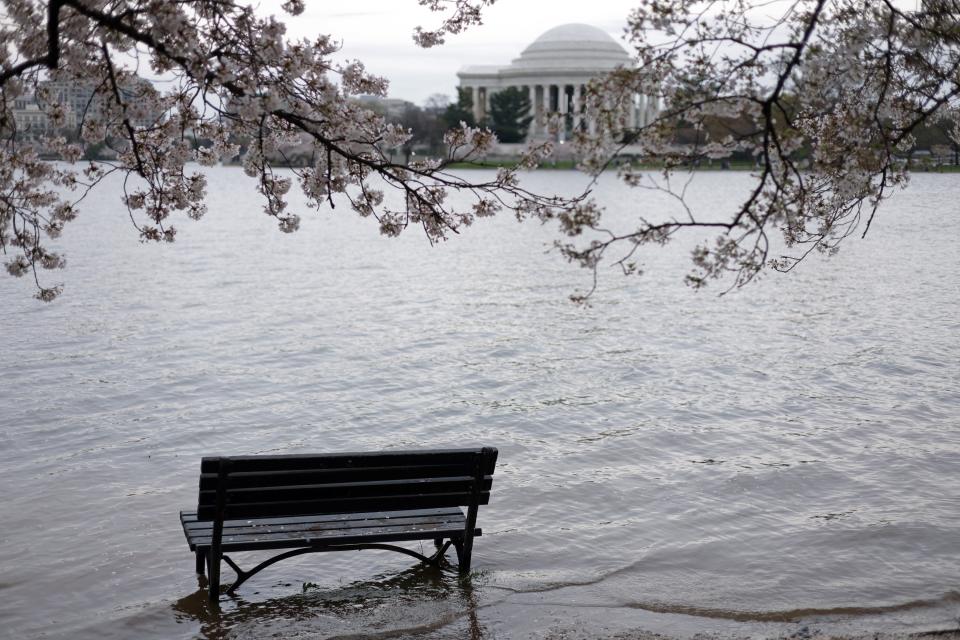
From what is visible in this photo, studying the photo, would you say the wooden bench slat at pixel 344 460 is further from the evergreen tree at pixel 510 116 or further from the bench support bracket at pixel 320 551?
the evergreen tree at pixel 510 116

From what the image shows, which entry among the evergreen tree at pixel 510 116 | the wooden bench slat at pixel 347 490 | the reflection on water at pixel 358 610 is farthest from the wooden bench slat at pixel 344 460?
the evergreen tree at pixel 510 116

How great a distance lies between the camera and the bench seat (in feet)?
19.1

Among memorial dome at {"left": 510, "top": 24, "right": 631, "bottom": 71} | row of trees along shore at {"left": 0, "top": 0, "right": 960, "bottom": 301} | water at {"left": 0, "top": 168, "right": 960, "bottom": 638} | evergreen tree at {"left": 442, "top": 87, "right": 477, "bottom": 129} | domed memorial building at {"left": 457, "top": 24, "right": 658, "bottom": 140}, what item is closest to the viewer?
row of trees along shore at {"left": 0, "top": 0, "right": 960, "bottom": 301}

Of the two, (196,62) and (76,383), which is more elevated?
(196,62)

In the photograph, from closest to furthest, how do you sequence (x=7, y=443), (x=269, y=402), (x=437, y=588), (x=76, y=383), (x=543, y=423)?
1. (x=437, y=588)
2. (x=7, y=443)
3. (x=543, y=423)
4. (x=269, y=402)
5. (x=76, y=383)

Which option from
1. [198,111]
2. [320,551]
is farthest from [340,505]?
[198,111]

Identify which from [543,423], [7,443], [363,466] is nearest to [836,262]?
[543,423]

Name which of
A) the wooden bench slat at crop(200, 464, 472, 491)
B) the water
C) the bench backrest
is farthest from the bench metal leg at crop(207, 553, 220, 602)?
the wooden bench slat at crop(200, 464, 472, 491)

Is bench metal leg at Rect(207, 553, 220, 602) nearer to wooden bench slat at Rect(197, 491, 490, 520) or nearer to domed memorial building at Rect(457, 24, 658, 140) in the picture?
wooden bench slat at Rect(197, 491, 490, 520)

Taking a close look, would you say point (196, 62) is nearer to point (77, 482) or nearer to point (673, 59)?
point (673, 59)

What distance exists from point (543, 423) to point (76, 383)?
5.42 m

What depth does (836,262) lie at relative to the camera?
1170 inches

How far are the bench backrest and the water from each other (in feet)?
2.15

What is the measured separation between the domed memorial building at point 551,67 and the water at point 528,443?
10818 cm
